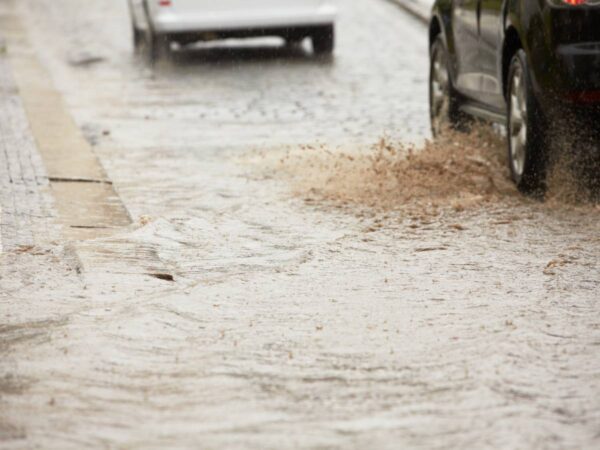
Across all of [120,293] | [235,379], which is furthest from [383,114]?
[235,379]

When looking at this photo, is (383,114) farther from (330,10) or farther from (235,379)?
(235,379)

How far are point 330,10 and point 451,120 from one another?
7.43 meters

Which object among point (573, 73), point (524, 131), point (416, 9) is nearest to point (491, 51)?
point (524, 131)

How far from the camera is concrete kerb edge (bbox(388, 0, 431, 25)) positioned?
22.1 metres

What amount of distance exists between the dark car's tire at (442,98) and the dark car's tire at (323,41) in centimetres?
689

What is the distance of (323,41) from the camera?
61.3 ft

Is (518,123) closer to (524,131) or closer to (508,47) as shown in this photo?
A: (524,131)

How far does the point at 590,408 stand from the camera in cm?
479

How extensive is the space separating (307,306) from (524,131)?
287 centimetres

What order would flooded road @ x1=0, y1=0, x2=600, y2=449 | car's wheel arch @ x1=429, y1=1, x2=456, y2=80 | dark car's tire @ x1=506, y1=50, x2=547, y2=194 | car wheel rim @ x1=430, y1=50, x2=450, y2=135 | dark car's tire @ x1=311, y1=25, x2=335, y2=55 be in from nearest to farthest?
flooded road @ x1=0, y1=0, x2=600, y2=449, dark car's tire @ x1=506, y1=50, x2=547, y2=194, car's wheel arch @ x1=429, y1=1, x2=456, y2=80, car wheel rim @ x1=430, y1=50, x2=450, y2=135, dark car's tire @ x1=311, y1=25, x2=335, y2=55

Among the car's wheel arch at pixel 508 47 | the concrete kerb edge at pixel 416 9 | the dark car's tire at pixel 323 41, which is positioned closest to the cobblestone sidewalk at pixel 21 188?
the car's wheel arch at pixel 508 47

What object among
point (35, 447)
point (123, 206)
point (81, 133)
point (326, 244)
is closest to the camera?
point (35, 447)

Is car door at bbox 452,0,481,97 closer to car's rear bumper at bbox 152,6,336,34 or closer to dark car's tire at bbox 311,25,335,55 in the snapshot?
car's rear bumper at bbox 152,6,336,34

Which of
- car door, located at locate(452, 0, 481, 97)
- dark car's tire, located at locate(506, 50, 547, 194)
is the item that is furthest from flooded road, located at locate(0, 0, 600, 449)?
car door, located at locate(452, 0, 481, 97)
